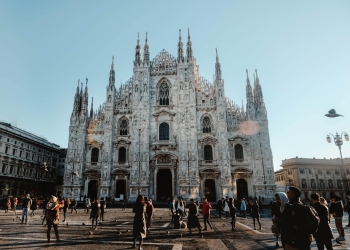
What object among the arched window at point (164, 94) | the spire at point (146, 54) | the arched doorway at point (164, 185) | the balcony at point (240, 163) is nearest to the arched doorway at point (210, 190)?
the balcony at point (240, 163)

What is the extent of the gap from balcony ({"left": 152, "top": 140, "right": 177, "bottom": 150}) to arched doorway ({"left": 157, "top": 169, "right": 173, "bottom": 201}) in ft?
9.72

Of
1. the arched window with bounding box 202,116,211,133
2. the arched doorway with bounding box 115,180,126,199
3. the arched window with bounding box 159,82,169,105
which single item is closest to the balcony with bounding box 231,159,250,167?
the arched window with bounding box 202,116,211,133

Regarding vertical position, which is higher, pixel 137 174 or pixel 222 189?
pixel 137 174

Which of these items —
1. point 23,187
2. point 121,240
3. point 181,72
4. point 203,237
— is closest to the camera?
point 121,240

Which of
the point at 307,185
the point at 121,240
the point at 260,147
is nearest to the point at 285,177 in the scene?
the point at 307,185

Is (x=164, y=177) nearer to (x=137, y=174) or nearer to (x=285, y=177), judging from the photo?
(x=137, y=174)

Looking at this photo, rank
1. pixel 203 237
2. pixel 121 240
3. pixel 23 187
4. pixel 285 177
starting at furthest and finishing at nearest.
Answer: pixel 285 177
pixel 23 187
pixel 203 237
pixel 121 240

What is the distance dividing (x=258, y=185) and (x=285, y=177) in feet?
107

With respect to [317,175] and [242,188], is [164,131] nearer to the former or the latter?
[242,188]

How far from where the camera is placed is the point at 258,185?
101ft

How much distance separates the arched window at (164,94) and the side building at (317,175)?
117 feet

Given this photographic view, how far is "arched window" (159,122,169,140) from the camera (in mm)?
34156

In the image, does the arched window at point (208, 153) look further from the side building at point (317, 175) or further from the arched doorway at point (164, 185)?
the side building at point (317, 175)

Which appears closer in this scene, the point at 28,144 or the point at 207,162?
the point at 207,162
